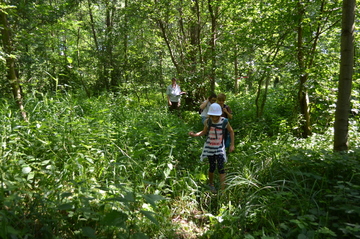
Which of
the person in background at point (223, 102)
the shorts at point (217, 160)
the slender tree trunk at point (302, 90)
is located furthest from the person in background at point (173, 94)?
the shorts at point (217, 160)

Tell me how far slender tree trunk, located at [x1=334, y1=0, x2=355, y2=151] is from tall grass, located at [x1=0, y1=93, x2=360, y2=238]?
0.48 metres

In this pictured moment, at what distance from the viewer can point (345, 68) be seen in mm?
3842

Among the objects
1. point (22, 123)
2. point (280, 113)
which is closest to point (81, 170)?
point (22, 123)

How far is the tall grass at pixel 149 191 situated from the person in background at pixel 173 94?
4482 mm

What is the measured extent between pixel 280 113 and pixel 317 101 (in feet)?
5.77

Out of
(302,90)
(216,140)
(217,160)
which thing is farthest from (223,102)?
(302,90)

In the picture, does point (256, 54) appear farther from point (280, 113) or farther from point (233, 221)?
point (233, 221)

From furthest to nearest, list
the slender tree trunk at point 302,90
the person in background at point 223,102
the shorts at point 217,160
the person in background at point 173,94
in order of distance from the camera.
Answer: the person in background at point 173,94 → the slender tree trunk at point 302,90 → the person in background at point 223,102 → the shorts at point 217,160

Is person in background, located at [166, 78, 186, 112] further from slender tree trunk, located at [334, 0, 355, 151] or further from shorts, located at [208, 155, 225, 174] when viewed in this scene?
slender tree trunk, located at [334, 0, 355, 151]

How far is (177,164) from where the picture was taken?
5.12 meters

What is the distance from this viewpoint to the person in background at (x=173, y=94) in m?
9.73

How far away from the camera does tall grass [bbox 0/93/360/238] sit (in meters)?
2.45

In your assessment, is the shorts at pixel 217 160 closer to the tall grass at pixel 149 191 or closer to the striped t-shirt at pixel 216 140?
the striped t-shirt at pixel 216 140

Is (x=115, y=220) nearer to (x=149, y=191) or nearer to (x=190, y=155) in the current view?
(x=149, y=191)
